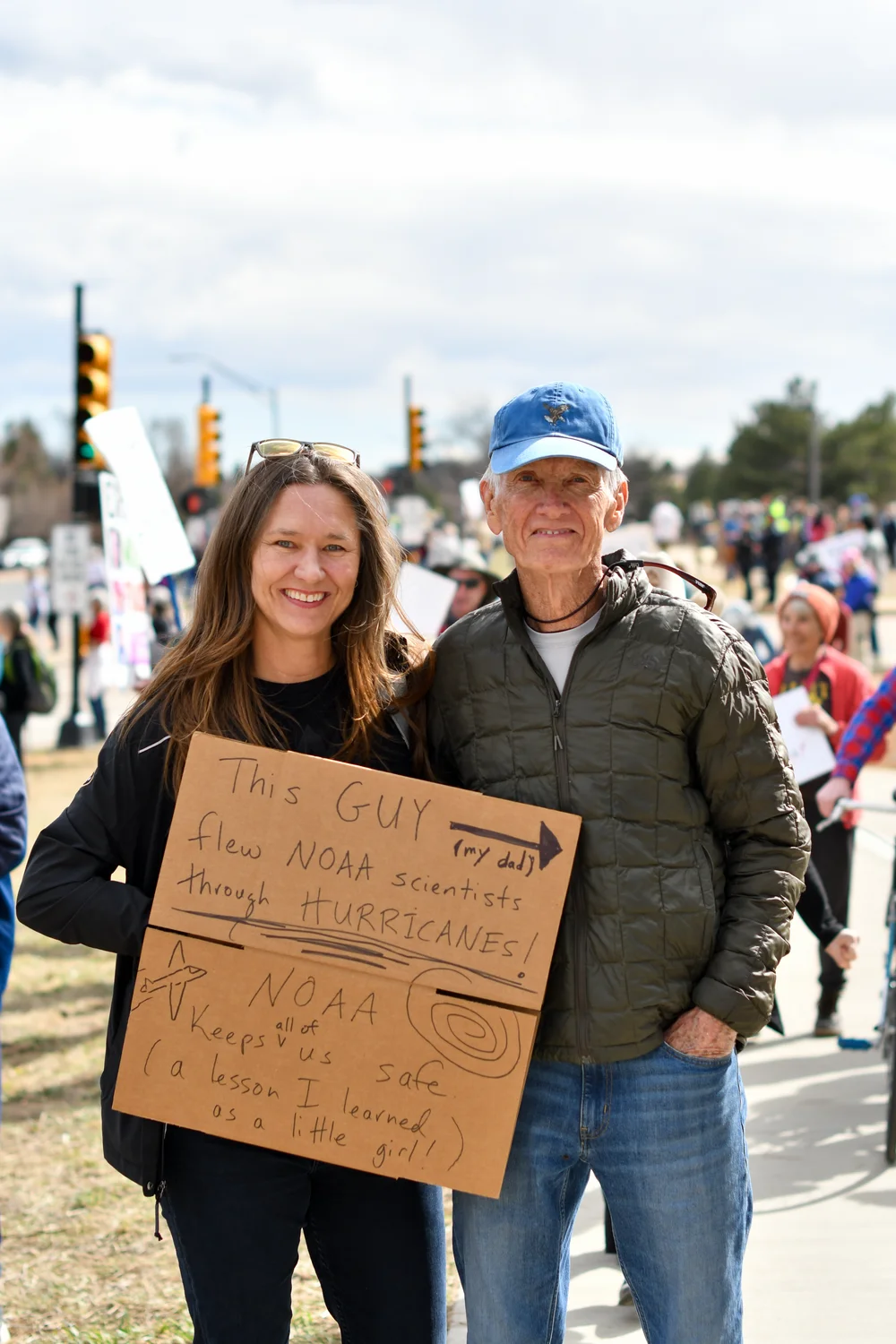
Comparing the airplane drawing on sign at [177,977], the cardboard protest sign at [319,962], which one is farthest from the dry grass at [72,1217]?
the airplane drawing on sign at [177,977]

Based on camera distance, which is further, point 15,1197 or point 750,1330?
point 15,1197

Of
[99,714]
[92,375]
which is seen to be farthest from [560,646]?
[99,714]

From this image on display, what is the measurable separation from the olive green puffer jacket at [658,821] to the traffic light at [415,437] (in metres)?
25.7

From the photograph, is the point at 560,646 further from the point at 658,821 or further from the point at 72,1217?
the point at 72,1217

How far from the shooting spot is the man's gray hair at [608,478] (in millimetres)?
2379

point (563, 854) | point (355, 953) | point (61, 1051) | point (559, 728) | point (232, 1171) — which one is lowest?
point (61, 1051)

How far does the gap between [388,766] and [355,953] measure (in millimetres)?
348

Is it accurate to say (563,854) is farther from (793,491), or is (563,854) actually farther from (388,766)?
(793,491)

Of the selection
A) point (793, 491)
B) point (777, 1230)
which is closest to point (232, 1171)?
point (777, 1230)

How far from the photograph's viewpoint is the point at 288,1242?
7.76 feet

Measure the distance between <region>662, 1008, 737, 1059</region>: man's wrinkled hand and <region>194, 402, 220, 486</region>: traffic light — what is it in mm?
20661

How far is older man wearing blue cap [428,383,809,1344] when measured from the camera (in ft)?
7.39

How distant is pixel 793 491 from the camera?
6334 cm

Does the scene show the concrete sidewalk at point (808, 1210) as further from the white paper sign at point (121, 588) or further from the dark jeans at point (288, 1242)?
the white paper sign at point (121, 588)
